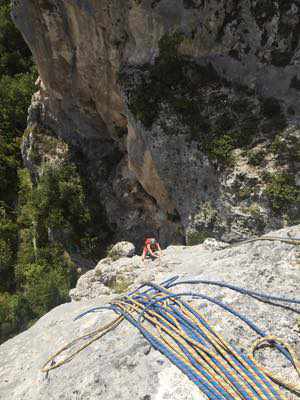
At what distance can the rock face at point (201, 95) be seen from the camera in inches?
498

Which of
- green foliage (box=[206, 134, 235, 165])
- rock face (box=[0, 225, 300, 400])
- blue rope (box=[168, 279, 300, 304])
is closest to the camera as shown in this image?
rock face (box=[0, 225, 300, 400])

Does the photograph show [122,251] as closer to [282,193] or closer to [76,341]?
[282,193]

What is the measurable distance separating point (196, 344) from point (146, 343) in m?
0.80

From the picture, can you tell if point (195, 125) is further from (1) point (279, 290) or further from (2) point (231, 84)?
(1) point (279, 290)

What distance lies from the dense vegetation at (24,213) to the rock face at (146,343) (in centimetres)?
1355

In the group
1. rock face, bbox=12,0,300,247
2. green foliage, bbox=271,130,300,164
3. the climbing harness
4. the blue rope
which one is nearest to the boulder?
rock face, bbox=12,0,300,247

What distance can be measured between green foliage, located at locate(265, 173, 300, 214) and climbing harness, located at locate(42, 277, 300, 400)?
6.63 meters

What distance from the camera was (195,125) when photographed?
1432 centimetres

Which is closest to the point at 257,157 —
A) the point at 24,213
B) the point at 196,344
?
the point at 196,344

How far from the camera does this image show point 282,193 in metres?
11.8

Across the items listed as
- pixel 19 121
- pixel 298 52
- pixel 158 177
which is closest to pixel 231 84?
pixel 298 52

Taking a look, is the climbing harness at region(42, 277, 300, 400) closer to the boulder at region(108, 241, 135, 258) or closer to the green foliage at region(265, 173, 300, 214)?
the green foliage at region(265, 173, 300, 214)

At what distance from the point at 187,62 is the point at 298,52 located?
448 centimetres

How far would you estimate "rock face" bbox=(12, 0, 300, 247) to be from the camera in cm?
1266
